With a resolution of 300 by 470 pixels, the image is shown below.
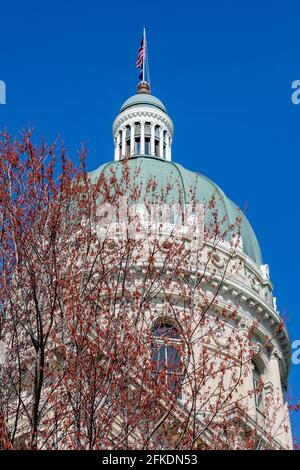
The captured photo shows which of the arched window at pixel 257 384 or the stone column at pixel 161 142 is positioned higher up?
the stone column at pixel 161 142

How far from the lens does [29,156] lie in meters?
18.1

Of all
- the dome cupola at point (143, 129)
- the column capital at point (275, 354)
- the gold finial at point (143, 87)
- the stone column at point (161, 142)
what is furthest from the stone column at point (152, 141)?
the column capital at point (275, 354)

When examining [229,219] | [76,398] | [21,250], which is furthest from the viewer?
[229,219]

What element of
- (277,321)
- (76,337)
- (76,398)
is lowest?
(76,398)

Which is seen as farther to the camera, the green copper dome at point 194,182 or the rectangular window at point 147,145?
the rectangular window at point 147,145

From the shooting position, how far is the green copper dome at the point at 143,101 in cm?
5769

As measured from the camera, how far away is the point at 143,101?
57.8 metres

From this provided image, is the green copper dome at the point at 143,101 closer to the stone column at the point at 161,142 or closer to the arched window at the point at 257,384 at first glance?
the stone column at the point at 161,142

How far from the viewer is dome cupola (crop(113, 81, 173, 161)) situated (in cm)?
5578

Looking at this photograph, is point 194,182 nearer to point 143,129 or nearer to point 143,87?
point 143,129

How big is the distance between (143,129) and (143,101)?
2454mm

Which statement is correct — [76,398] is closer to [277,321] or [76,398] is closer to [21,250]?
[21,250]
